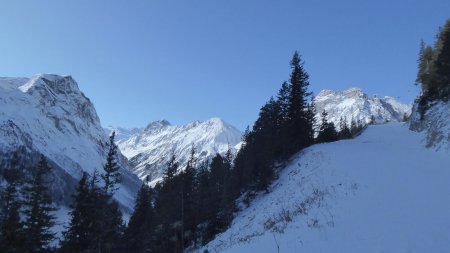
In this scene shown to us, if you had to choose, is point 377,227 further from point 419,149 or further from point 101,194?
point 101,194

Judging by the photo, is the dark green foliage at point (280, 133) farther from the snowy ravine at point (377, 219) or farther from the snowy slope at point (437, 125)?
the snowy ravine at point (377, 219)

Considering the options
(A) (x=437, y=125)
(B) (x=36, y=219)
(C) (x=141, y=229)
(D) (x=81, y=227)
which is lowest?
(C) (x=141, y=229)

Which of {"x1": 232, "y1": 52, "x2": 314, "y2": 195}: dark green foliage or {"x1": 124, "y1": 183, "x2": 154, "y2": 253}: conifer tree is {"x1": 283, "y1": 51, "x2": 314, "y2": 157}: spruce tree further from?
{"x1": 124, "y1": 183, "x2": 154, "y2": 253}: conifer tree

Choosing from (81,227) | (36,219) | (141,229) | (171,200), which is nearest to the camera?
(36,219)

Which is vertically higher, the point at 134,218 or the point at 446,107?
the point at 446,107

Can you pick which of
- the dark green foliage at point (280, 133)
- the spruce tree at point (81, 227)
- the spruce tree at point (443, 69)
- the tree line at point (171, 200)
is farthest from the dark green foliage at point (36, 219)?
the spruce tree at point (443, 69)

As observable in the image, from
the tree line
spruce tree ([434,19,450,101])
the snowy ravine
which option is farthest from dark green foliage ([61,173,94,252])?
spruce tree ([434,19,450,101])

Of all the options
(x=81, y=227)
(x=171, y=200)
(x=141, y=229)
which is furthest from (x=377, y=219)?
(x=141, y=229)

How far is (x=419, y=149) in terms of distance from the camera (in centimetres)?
2975

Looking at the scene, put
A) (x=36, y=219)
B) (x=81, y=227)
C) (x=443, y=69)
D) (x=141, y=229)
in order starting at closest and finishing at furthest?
(x=36, y=219), (x=81, y=227), (x=443, y=69), (x=141, y=229)

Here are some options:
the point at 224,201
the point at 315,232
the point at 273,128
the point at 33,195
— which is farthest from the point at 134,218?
the point at 315,232

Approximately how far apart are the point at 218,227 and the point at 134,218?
24738mm

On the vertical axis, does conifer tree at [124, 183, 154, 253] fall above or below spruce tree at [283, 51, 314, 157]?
below

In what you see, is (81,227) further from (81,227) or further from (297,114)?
(297,114)
